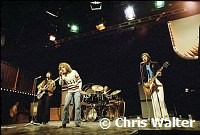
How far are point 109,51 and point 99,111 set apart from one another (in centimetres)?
280

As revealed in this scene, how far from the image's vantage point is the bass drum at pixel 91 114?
7590 mm

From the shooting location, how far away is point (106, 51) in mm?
8977

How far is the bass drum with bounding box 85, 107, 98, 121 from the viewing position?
7.59 meters

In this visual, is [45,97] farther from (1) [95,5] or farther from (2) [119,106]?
(1) [95,5]


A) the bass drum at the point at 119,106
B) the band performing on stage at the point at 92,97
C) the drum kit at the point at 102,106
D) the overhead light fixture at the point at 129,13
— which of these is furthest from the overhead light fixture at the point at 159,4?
the bass drum at the point at 119,106

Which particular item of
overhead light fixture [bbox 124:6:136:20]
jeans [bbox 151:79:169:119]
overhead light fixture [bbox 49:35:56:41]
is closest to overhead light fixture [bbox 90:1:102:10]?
overhead light fixture [bbox 124:6:136:20]

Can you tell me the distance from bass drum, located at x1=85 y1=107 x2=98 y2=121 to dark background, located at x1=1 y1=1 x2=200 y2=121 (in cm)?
169

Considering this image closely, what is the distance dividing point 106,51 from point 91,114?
9.75 ft

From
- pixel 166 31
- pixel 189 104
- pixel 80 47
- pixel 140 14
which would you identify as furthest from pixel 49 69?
pixel 189 104

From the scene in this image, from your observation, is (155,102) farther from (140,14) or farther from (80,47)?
(80,47)

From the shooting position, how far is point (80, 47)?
358 inches

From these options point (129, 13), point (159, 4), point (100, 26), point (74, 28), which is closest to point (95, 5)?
point (100, 26)

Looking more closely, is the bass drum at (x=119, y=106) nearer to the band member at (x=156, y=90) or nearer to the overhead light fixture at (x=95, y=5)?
the band member at (x=156, y=90)

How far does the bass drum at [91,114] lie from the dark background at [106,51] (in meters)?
1.69
